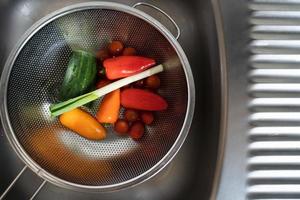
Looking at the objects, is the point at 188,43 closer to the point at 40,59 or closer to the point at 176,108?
the point at 176,108

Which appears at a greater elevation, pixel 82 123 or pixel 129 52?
pixel 129 52

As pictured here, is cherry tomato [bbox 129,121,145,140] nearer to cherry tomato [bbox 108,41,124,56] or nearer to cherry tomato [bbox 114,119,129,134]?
cherry tomato [bbox 114,119,129,134]

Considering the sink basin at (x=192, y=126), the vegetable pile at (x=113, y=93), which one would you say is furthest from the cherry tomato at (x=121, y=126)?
the sink basin at (x=192, y=126)

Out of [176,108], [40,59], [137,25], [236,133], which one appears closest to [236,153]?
[236,133]

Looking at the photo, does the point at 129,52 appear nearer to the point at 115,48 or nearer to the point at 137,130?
the point at 115,48

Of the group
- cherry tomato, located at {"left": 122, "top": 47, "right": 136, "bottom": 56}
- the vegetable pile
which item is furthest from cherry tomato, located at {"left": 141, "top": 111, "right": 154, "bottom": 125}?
cherry tomato, located at {"left": 122, "top": 47, "right": 136, "bottom": 56}

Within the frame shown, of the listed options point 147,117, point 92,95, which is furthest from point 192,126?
point 92,95

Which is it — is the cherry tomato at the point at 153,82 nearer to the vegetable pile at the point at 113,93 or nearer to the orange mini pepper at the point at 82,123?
the vegetable pile at the point at 113,93
